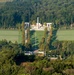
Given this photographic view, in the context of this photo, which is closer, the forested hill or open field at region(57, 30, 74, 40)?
open field at region(57, 30, 74, 40)

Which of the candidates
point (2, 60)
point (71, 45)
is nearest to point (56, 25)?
point (71, 45)

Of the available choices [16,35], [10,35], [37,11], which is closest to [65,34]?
[16,35]

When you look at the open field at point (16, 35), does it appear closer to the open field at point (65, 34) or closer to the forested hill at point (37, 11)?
the open field at point (65, 34)

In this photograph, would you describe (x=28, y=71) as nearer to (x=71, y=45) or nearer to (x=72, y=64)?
(x=72, y=64)

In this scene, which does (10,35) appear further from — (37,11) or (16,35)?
(37,11)

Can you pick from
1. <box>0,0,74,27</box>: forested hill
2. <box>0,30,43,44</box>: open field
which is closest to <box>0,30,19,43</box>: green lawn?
<box>0,30,43,44</box>: open field

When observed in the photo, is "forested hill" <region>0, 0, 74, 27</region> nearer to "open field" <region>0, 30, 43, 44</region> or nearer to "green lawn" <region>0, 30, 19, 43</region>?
"green lawn" <region>0, 30, 19, 43</region>
